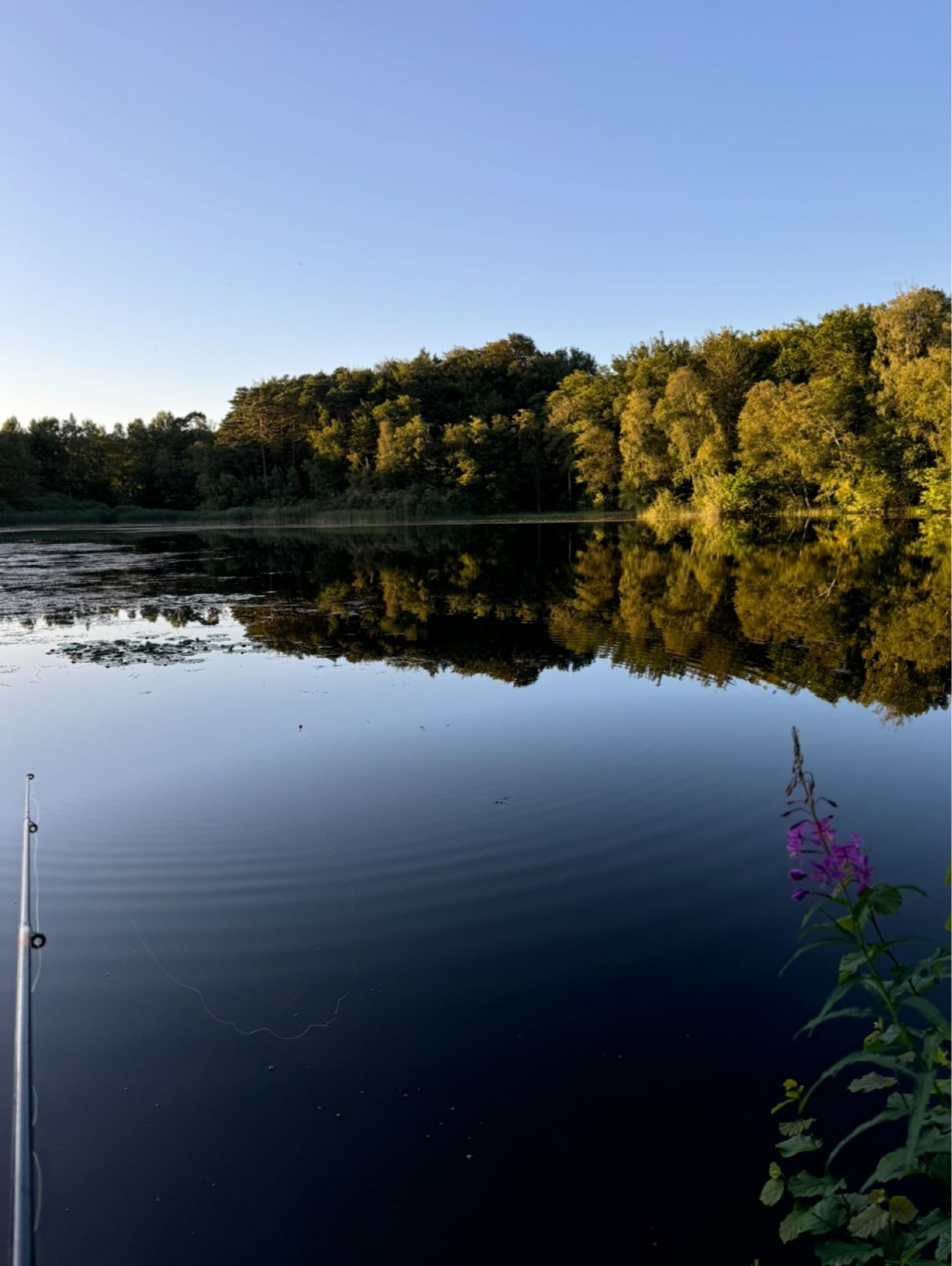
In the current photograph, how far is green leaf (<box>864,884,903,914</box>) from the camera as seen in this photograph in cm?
183

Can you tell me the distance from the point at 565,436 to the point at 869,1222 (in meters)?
60.2

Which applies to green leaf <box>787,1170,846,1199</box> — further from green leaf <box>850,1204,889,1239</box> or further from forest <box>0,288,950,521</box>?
forest <box>0,288,950,521</box>

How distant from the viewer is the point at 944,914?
410 cm

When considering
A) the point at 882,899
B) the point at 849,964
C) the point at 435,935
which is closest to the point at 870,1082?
the point at 849,964

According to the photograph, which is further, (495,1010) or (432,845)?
(432,845)

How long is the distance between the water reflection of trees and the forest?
Answer: 42.2ft

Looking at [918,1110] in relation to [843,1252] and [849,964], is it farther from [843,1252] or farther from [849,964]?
[843,1252]

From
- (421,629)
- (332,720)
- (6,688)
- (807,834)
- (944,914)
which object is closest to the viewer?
(807,834)

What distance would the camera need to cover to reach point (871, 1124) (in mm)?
1785

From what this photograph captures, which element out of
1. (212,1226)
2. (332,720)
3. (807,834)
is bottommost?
(212,1226)

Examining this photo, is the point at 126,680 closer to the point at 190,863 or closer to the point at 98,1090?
the point at 190,863

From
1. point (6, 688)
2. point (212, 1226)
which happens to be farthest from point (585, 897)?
point (6, 688)

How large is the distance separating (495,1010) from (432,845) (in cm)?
174

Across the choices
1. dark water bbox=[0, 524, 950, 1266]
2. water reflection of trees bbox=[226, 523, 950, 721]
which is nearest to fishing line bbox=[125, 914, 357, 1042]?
dark water bbox=[0, 524, 950, 1266]
